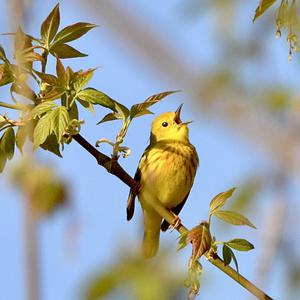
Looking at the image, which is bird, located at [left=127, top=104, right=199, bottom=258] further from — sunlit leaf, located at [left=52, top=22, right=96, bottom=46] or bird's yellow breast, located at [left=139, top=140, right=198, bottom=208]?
sunlit leaf, located at [left=52, top=22, right=96, bottom=46]

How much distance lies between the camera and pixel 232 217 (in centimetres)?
213

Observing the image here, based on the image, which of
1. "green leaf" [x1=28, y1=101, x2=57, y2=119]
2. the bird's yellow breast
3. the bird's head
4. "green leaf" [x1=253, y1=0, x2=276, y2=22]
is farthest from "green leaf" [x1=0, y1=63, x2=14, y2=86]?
the bird's head

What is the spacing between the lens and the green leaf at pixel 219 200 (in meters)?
2.24

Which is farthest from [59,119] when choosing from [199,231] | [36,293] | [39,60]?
[36,293]

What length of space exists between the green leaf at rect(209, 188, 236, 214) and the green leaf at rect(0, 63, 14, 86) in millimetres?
849

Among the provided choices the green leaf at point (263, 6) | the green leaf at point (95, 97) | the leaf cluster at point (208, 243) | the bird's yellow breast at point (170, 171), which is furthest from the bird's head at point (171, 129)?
the green leaf at point (263, 6)

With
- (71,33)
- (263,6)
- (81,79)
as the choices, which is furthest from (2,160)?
(263,6)

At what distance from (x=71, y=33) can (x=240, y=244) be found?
40.0 inches

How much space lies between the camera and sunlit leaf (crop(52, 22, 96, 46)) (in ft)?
7.79

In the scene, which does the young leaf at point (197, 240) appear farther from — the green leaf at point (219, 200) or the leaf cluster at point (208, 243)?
the green leaf at point (219, 200)

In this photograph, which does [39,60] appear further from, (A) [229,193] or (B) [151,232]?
(B) [151,232]

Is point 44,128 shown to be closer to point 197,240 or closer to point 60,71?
point 60,71

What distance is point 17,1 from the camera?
51.4 inches

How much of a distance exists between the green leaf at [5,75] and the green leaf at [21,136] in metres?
0.18
